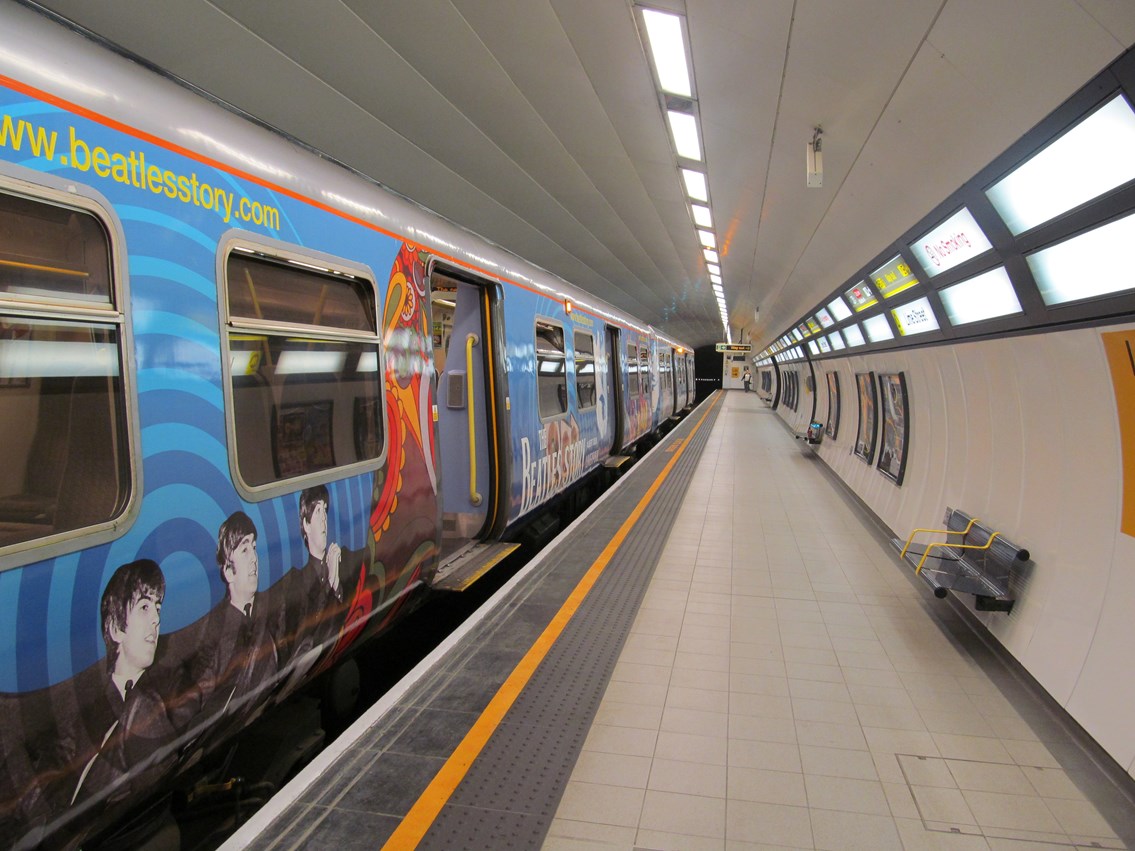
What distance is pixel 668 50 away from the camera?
4.61 metres

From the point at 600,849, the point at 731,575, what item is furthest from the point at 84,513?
the point at 731,575

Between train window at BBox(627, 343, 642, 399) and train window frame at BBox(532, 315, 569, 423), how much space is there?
417 cm

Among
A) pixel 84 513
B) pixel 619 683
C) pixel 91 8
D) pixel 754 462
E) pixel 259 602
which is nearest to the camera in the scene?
pixel 84 513

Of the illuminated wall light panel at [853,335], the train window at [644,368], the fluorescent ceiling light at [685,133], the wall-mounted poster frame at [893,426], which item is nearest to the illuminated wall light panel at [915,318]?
the wall-mounted poster frame at [893,426]

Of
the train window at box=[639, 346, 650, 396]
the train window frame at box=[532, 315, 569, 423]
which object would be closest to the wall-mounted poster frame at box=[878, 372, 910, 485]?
the train window frame at box=[532, 315, 569, 423]

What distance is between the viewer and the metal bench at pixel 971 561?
3.53m

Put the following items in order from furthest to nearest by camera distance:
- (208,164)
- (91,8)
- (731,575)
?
(731,575) → (91,8) → (208,164)

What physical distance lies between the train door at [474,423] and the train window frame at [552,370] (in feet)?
2.82

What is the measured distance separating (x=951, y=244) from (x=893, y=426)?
9.27 ft

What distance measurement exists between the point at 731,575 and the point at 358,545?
3.22m

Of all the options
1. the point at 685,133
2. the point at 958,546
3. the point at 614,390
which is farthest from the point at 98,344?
the point at 614,390

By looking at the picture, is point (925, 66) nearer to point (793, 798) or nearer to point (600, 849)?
point (793, 798)

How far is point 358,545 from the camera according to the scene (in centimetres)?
299

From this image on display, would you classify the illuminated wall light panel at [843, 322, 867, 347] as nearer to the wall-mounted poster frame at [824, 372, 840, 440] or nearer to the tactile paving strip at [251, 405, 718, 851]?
the wall-mounted poster frame at [824, 372, 840, 440]
